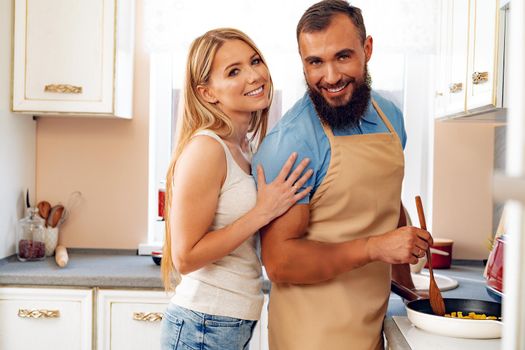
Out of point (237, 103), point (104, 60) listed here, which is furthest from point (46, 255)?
point (237, 103)

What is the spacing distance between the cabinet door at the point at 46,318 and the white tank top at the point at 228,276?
0.98m

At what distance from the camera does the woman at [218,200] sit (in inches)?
65.4

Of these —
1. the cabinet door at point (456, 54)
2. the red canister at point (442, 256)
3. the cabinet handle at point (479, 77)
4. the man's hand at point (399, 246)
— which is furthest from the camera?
the red canister at point (442, 256)

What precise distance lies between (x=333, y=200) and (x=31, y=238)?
5.71 ft

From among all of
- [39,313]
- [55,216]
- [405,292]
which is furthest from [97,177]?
[405,292]

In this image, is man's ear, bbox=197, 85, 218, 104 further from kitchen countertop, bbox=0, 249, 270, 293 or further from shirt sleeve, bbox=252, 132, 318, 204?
kitchen countertop, bbox=0, 249, 270, 293

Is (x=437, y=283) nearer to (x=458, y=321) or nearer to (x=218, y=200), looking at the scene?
(x=458, y=321)

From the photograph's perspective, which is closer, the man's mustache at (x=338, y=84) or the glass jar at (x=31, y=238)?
the man's mustache at (x=338, y=84)

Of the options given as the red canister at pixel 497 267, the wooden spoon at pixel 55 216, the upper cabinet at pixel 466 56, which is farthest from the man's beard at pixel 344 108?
the wooden spoon at pixel 55 216

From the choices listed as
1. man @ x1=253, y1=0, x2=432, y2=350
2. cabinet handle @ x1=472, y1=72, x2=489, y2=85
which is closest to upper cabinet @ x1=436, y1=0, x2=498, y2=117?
cabinet handle @ x1=472, y1=72, x2=489, y2=85

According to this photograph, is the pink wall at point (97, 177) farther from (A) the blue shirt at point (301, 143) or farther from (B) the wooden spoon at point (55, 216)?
(A) the blue shirt at point (301, 143)

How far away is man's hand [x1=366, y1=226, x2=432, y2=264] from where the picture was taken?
152cm

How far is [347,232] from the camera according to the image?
1687 millimetres

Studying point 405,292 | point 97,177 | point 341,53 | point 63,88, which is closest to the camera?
point 341,53
